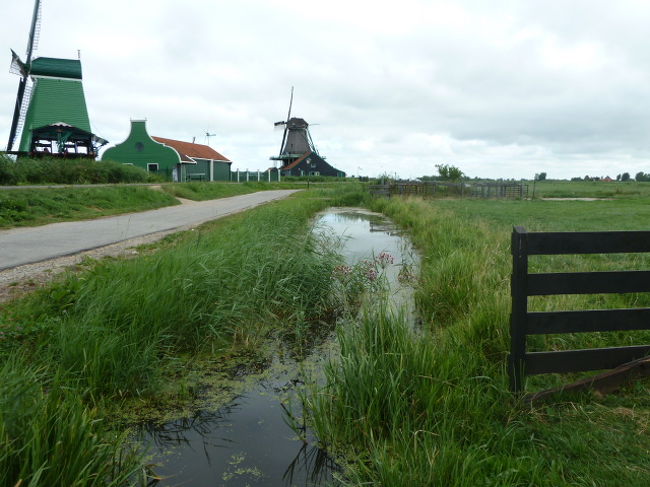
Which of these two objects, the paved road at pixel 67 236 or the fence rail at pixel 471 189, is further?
the fence rail at pixel 471 189

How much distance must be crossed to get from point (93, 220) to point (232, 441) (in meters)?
12.5

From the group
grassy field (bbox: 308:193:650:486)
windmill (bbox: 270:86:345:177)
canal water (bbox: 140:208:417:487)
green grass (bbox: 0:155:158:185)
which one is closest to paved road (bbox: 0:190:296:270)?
canal water (bbox: 140:208:417:487)

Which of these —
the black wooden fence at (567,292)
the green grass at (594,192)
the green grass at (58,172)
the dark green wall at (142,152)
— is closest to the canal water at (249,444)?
the black wooden fence at (567,292)

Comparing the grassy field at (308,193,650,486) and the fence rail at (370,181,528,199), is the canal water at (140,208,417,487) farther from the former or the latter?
the fence rail at (370,181,528,199)

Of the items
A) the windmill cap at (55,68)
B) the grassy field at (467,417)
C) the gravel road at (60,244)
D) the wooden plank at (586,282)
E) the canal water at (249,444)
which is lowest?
the canal water at (249,444)

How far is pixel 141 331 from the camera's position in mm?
4379

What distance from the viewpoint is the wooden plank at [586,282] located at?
359cm

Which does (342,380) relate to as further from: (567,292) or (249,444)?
(567,292)

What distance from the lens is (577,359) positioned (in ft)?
12.3

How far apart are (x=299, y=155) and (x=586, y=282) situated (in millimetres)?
69380

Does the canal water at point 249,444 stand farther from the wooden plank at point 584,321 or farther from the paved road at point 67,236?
the paved road at point 67,236

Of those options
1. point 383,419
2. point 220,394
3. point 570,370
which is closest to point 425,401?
point 383,419

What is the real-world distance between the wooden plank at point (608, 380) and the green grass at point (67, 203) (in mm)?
12331

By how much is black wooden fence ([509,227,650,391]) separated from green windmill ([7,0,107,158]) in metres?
39.1
